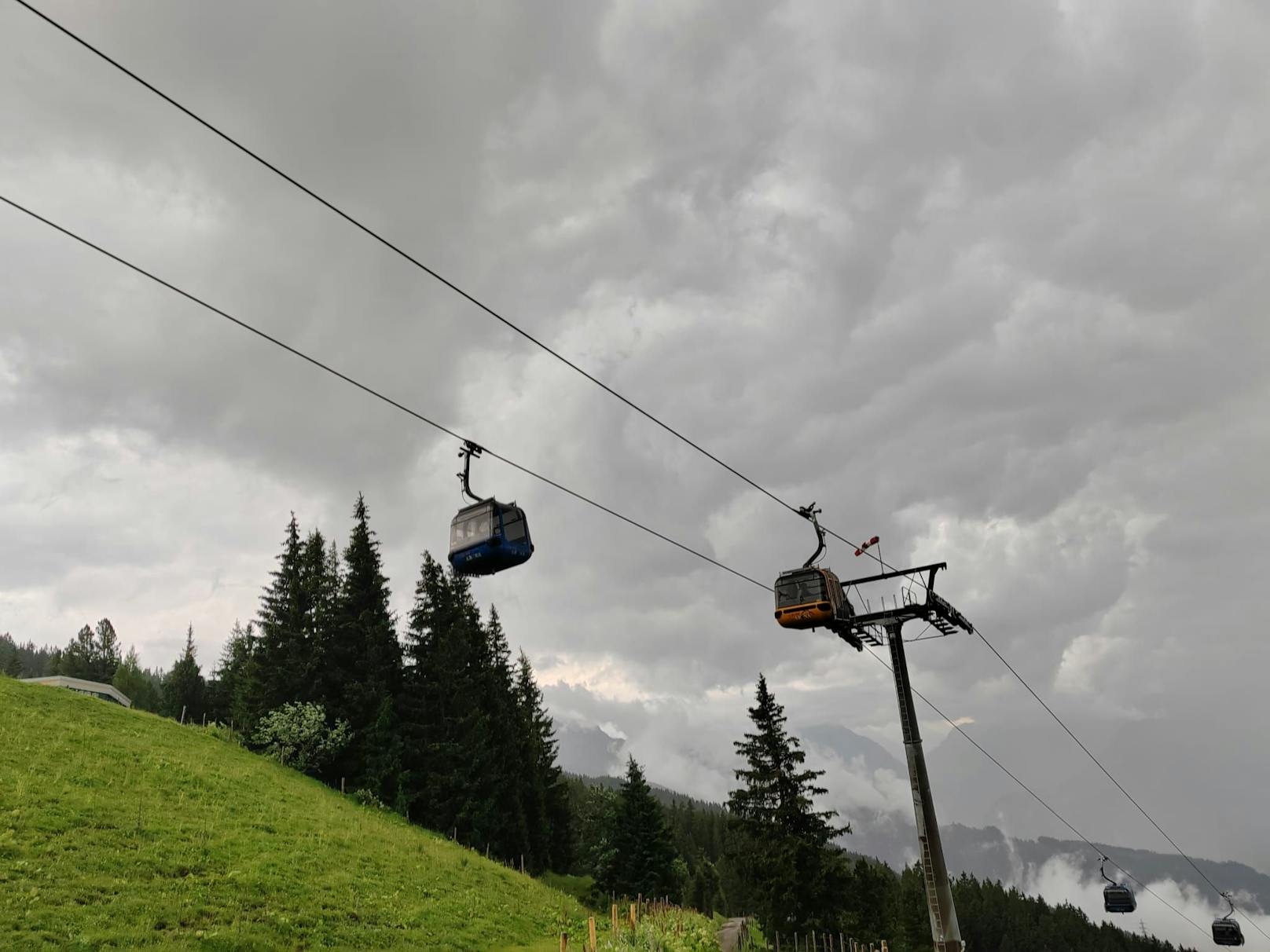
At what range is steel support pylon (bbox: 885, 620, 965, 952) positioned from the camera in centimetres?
2541

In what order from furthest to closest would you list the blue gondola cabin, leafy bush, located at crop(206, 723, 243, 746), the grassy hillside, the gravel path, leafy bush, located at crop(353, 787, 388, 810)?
leafy bush, located at crop(206, 723, 243, 746), leafy bush, located at crop(353, 787, 388, 810), the gravel path, the grassy hillside, the blue gondola cabin

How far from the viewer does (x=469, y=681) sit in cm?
6638

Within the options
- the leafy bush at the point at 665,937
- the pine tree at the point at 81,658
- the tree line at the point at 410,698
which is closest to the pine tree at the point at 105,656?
the pine tree at the point at 81,658

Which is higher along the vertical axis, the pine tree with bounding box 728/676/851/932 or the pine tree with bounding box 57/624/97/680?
the pine tree with bounding box 57/624/97/680

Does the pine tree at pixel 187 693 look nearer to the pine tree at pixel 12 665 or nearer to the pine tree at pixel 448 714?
the pine tree at pixel 448 714

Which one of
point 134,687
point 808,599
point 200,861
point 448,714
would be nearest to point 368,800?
point 448,714

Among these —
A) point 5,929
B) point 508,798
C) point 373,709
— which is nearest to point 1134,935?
point 508,798

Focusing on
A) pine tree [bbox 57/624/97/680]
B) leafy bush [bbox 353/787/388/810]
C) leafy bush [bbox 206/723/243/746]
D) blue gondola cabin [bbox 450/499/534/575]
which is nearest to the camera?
blue gondola cabin [bbox 450/499/534/575]

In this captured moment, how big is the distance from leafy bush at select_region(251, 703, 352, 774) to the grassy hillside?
570 centimetres

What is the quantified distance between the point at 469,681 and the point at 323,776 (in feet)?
44.7

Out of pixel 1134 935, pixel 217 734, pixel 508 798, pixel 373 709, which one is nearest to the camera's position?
pixel 217 734

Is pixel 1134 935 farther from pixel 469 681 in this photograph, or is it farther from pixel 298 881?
pixel 298 881

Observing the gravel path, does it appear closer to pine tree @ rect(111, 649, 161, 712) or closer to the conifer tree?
the conifer tree

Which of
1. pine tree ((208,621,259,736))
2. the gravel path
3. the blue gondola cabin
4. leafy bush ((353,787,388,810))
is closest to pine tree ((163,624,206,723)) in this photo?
pine tree ((208,621,259,736))
